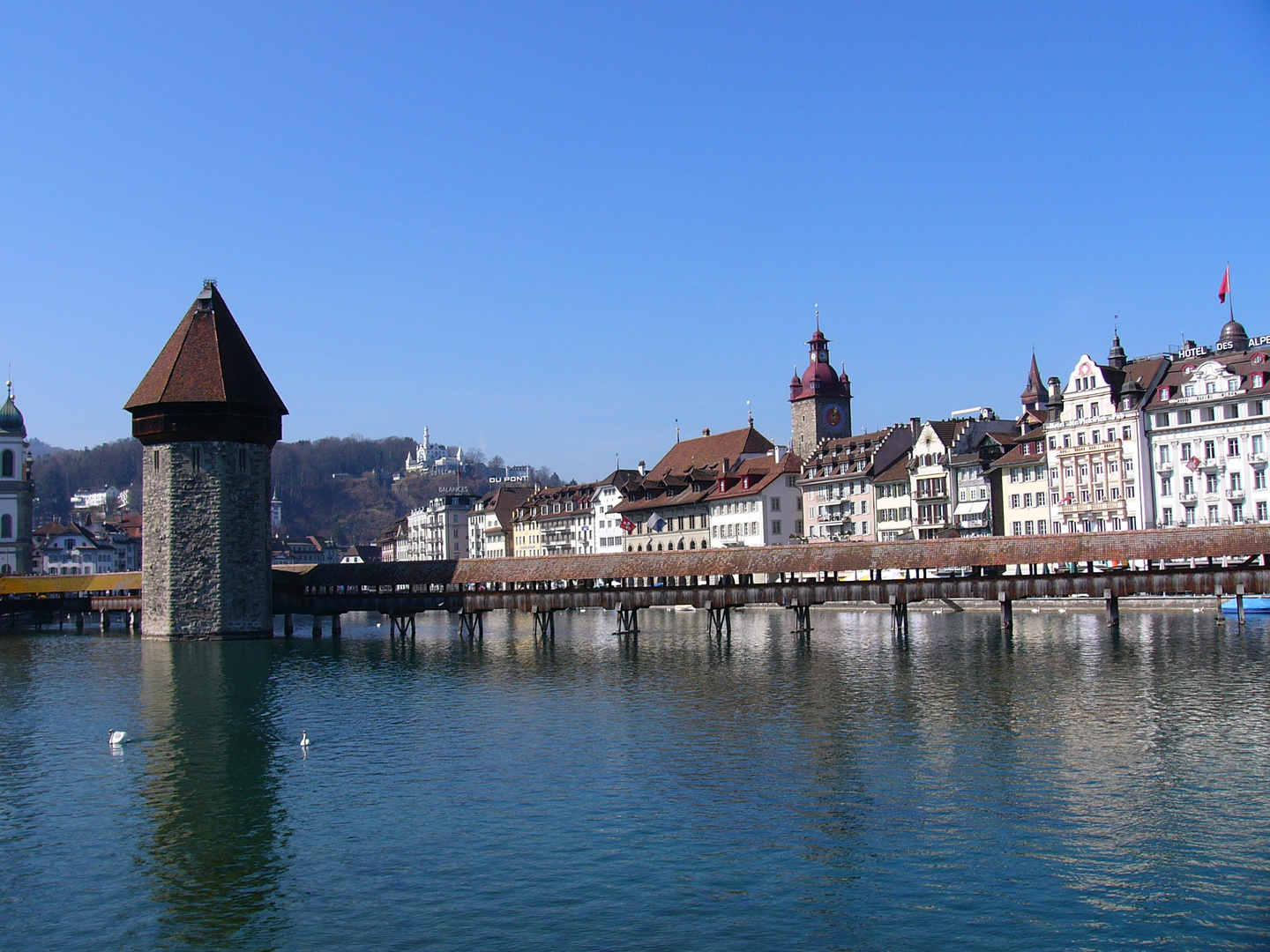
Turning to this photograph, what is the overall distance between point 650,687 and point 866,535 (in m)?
49.2

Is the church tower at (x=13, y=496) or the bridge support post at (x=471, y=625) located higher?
the church tower at (x=13, y=496)

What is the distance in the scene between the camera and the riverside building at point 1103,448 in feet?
207

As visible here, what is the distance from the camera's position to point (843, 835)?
55.1ft

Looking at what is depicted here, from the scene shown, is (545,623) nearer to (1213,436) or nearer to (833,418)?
(1213,436)

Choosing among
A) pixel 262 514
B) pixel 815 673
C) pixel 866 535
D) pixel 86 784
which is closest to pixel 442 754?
pixel 86 784

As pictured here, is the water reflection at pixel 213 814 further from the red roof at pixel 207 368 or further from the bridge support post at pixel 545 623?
the red roof at pixel 207 368

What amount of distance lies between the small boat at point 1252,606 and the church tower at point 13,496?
7907 centimetres

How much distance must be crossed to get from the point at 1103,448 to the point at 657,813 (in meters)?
53.3

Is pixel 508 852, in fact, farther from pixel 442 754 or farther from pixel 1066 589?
pixel 1066 589

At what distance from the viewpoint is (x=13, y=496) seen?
86.8m

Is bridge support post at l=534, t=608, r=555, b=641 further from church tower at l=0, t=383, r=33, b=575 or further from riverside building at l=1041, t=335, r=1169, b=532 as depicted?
church tower at l=0, t=383, r=33, b=575

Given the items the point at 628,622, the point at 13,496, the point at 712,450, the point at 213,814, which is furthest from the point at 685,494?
the point at 213,814

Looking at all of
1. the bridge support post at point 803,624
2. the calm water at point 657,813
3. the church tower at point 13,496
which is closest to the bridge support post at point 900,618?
the bridge support post at point 803,624

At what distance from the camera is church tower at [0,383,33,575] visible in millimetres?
86688
